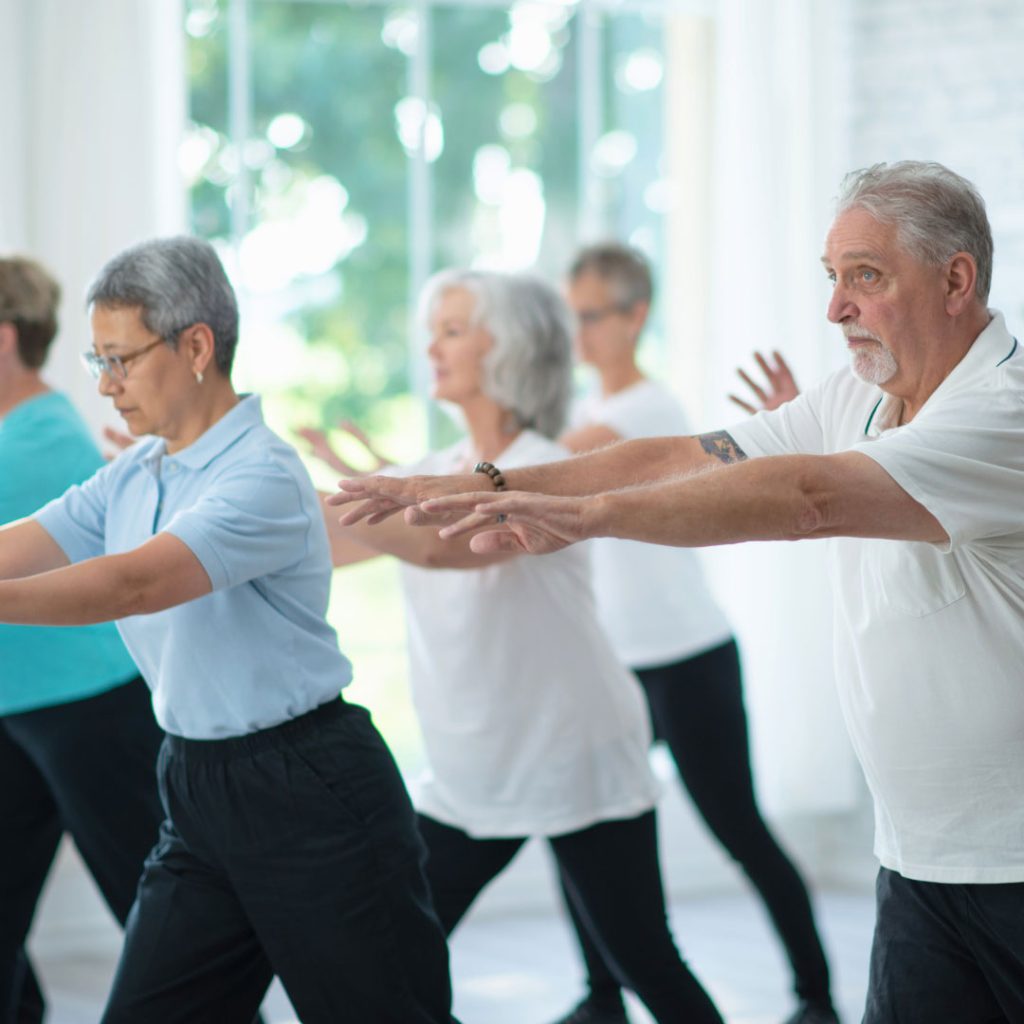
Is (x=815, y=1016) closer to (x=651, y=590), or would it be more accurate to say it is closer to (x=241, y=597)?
(x=651, y=590)

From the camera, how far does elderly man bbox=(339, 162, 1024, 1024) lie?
153cm

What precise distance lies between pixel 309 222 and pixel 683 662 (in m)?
1.84

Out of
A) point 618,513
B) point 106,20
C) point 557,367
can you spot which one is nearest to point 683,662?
point 557,367

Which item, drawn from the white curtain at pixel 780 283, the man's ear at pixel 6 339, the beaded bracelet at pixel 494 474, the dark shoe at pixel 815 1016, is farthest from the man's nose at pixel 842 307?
the white curtain at pixel 780 283

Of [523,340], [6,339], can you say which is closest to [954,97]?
[523,340]

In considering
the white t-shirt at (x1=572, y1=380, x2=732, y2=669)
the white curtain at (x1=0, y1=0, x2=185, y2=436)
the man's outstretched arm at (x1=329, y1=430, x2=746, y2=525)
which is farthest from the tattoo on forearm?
the white curtain at (x1=0, y1=0, x2=185, y2=436)

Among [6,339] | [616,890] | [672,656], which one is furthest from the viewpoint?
[672,656]

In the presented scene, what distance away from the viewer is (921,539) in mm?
1579

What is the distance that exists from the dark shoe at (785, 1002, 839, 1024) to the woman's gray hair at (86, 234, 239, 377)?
6.28ft

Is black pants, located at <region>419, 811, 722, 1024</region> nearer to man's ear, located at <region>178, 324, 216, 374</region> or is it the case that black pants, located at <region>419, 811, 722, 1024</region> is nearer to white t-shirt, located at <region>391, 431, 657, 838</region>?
white t-shirt, located at <region>391, 431, 657, 838</region>

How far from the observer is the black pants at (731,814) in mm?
3109

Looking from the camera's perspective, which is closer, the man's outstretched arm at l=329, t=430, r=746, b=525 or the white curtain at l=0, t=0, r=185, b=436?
the man's outstretched arm at l=329, t=430, r=746, b=525

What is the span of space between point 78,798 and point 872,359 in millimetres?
1504

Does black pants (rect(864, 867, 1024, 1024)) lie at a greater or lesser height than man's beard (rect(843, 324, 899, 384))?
lesser
